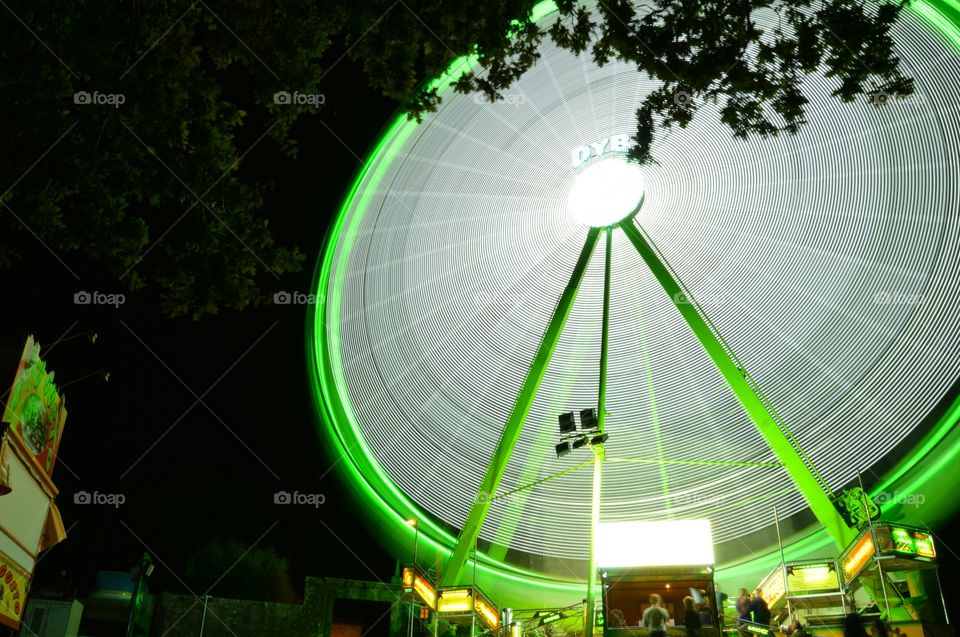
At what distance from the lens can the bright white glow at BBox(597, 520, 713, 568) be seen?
13.1m

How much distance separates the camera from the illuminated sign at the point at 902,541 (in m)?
12.4

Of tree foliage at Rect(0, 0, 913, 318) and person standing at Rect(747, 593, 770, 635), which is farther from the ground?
tree foliage at Rect(0, 0, 913, 318)

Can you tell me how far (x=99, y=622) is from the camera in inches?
1163

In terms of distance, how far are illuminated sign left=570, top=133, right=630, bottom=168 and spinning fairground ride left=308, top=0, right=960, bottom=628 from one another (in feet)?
0.30

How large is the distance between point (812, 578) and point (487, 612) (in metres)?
7.39

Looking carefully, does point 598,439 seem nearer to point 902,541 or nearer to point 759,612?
point 759,612

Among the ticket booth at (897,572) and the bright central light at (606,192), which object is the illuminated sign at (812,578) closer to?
the ticket booth at (897,572)

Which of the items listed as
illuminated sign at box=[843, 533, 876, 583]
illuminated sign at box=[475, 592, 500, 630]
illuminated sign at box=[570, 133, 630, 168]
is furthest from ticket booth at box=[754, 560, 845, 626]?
illuminated sign at box=[570, 133, 630, 168]

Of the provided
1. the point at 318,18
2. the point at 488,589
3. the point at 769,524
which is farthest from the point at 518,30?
the point at 488,589

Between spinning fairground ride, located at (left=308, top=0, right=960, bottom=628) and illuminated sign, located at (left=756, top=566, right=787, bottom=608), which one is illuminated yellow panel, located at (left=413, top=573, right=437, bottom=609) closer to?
spinning fairground ride, located at (left=308, top=0, right=960, bottom=628)

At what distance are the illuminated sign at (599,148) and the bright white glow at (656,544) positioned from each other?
11187 mm

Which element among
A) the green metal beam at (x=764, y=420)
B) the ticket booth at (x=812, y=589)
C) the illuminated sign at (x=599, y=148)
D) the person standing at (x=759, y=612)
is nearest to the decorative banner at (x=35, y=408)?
the person standing at (x=759, y=612)

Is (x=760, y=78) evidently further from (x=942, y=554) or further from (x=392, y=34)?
(x=942, y=554)

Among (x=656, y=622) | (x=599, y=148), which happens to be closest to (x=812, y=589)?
(x=656, y=622)
